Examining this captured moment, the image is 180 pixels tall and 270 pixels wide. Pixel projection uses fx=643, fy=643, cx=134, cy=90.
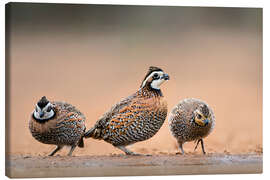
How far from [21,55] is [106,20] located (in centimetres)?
120

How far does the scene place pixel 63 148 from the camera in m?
8.27

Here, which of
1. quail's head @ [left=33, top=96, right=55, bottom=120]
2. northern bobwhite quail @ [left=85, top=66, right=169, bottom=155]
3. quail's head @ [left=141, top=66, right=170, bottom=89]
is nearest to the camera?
quail's head @ [left=33, top=96, right=55, bottom=120]

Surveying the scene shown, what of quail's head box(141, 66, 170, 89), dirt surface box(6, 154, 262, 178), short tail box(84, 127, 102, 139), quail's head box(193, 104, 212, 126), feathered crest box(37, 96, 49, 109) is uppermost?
quail's head box(141, 66, 170, 89)

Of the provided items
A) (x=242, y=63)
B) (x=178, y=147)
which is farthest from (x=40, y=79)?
(x=242, y=63)

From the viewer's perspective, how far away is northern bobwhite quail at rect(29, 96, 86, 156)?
811 centimetres

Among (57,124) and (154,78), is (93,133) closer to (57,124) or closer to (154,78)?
(57,124)

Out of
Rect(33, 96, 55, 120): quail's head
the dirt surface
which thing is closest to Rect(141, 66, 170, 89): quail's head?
the dirt surface

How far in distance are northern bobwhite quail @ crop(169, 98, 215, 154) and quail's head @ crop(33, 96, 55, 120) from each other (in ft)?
5.23

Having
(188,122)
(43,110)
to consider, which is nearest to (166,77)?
(188,122)

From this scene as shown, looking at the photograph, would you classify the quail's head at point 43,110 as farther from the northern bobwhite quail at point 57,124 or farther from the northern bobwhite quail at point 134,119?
the northern bobwhite quail at point 134,119

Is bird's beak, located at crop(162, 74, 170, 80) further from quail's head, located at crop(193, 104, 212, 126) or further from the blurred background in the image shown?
quail's head, located at crop(193, 104, 212, 126)

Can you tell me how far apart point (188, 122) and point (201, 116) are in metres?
0.19

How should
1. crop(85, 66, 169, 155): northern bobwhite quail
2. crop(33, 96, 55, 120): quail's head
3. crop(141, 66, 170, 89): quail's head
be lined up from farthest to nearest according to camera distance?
crop(141, 66, 170, 89): quail's head, crop(85, 66, 169, 155): northern bobwhite quail, crop(33, 96, 55, 120): quail's head

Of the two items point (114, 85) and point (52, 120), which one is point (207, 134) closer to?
point (114, 85)
